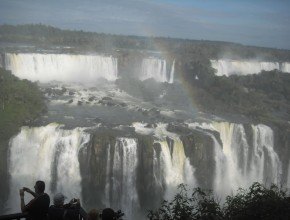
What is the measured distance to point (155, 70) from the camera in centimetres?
3725

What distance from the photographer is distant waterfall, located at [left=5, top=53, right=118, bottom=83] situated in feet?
100

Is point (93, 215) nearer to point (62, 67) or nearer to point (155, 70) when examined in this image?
point (62, 67)

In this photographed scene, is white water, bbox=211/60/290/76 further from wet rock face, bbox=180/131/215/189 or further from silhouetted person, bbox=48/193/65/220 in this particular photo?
silhouetted person, bbox=48/193/65/220

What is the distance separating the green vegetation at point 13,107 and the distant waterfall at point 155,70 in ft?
45.5

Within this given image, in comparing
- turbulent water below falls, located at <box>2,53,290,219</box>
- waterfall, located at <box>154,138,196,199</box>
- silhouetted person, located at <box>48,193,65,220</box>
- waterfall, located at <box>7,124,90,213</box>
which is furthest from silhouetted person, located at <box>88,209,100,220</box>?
waterfall, located at <box>154,138,196,199</box>

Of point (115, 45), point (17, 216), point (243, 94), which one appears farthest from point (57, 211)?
point (115, 45)

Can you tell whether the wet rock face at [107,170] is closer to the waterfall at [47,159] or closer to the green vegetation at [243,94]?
the waterfall at [47,159]

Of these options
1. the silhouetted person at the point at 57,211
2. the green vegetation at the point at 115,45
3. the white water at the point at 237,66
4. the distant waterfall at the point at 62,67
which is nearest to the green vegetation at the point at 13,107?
the distant waterfall at the point at 62,67

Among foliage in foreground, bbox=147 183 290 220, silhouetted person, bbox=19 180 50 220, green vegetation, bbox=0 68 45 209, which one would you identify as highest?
silhouetted person, bbox=19 180 50 220

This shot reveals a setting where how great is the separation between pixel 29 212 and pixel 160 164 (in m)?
13.1

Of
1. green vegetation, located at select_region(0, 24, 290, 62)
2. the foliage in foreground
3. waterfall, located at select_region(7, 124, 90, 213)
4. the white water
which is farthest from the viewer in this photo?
green vegetation, located at select_region(0, 24, 290, 62)

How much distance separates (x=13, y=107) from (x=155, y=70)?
725 inches

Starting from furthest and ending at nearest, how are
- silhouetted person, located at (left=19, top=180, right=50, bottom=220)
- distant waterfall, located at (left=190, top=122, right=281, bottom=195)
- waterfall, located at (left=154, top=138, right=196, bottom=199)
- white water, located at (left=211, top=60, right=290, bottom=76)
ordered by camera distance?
white water, located at (left=211, top=60, right=290, bottom=76) < distant waterfall, located at (left=190, top=122, right=281, bottom=195) < waterfall, located at (left=154, top=138, right=196, bottom=199) < silhouetted person, located at (left=19, top=180, right=50, bottom=220)

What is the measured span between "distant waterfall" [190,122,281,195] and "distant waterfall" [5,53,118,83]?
50.2 ft
